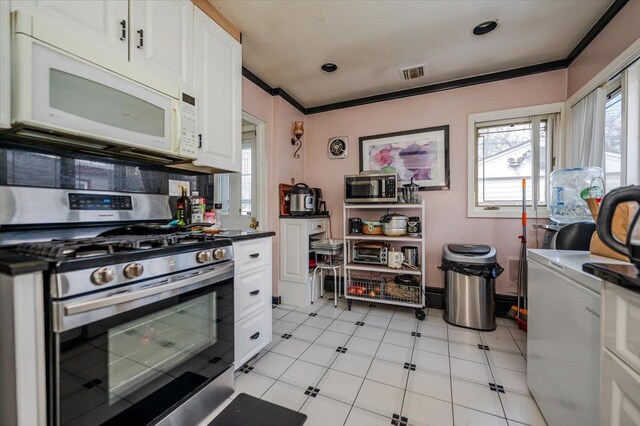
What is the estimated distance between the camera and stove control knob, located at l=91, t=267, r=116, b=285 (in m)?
0.89

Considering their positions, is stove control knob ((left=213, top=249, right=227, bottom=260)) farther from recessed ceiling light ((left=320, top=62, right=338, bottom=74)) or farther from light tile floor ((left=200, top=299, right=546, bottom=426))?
recessed ceiling light ((left=320, top=62, right=338, bottom=74))

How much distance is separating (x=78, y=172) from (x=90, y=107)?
415 mm

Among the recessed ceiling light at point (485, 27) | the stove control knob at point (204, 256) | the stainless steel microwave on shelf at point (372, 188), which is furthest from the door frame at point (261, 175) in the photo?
the recessed ceiling light at point (485, 27)

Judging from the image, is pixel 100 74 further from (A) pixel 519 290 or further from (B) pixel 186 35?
(A) pixel 519 290

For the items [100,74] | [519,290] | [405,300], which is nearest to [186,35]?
[100,74]

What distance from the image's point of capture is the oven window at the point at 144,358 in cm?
86

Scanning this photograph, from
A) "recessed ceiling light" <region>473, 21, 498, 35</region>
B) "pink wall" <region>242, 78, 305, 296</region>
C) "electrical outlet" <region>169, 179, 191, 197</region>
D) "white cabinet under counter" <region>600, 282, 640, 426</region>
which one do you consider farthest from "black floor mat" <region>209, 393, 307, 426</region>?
"recessed ceiling light" <region>473, 21, 498, 35</region>

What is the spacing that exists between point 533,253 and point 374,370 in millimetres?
1207

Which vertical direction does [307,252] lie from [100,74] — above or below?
below

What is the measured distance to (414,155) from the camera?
9.80 feet

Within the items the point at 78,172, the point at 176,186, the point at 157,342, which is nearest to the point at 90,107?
the point at 78,172

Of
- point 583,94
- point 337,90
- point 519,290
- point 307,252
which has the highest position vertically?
point 337,90

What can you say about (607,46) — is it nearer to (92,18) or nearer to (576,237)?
(576,237)

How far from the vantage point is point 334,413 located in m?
1.39
